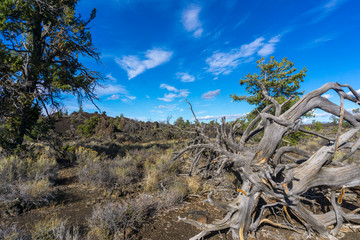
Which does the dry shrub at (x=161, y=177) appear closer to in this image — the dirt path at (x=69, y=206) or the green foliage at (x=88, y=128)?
the dirt path at (x=69, y=206)

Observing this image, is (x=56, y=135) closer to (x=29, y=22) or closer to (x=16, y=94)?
(x=16, y=94)

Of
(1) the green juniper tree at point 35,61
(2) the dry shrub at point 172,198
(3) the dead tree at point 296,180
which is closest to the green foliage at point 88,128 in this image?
(1) the green juniper tree at point 35,61

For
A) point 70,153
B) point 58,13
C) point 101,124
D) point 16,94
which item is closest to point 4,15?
point 58,13

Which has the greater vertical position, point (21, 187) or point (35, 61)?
point (35, 61)

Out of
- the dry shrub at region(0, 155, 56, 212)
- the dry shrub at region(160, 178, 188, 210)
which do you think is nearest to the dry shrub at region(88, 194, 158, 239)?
the dry shrub at region(160, 178, 188, 210)

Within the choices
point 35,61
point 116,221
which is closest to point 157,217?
point 116,221

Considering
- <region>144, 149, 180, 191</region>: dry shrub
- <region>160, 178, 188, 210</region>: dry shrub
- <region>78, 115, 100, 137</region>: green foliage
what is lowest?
<region>160, 178, 188, 210</region>: dry shrub

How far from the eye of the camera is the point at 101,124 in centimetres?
2848

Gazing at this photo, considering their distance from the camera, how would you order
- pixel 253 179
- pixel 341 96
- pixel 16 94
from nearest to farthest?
pixel 253 179 → pixel 341 96 → pixel 16 94

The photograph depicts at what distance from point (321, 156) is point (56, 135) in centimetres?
935

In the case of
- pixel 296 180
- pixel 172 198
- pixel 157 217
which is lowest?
pixel 157 217

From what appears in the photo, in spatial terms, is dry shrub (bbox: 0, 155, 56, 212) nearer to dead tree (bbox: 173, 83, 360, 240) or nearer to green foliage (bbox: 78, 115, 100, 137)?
dead tree (bbox: 173, 83, 360, 240)

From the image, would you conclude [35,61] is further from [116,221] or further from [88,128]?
[88,128]

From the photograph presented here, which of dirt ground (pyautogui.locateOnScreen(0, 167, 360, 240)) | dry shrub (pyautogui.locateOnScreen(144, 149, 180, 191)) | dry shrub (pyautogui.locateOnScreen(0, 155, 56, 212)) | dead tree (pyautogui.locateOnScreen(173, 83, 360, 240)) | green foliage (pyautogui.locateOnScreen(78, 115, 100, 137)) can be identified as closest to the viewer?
dead tree (pyautogui.locateOnScreen(173, 83, 360, 240))
